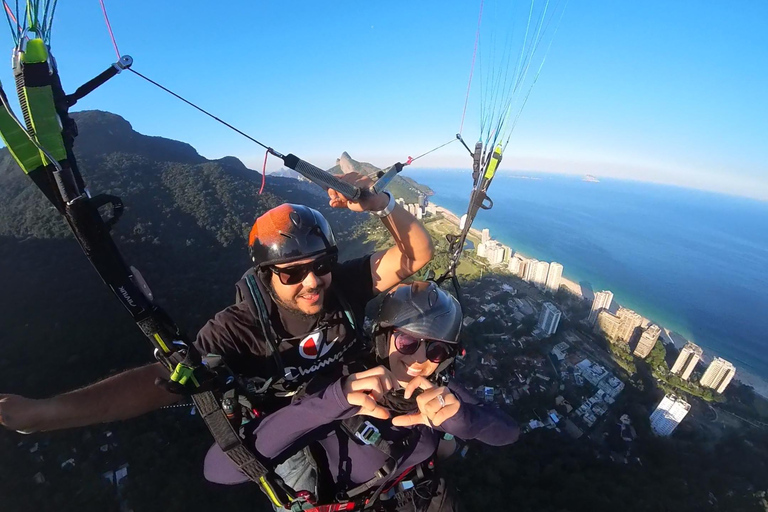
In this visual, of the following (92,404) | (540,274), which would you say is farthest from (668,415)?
(92,404)

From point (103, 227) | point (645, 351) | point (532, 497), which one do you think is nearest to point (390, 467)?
point (103, 227)

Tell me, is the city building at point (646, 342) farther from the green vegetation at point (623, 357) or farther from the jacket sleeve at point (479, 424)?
the jacket sleeve at point (479, 424)

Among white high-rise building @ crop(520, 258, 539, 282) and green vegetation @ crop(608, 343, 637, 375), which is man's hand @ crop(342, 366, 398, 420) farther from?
white high-rise building @ crop(520, 258, 539, 282)

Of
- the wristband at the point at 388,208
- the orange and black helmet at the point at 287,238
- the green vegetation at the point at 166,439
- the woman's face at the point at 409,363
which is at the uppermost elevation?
the wristband at the point at 388,208

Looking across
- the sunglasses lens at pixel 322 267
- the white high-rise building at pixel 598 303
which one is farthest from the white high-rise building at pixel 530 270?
the sunglasses lens at pixel 322 267

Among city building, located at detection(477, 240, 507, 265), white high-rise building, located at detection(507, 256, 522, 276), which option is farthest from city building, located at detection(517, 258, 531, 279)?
city building, located at detection(477, 240, 507, 265)

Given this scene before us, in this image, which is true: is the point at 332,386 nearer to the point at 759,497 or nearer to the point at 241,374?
the point at 241,374
